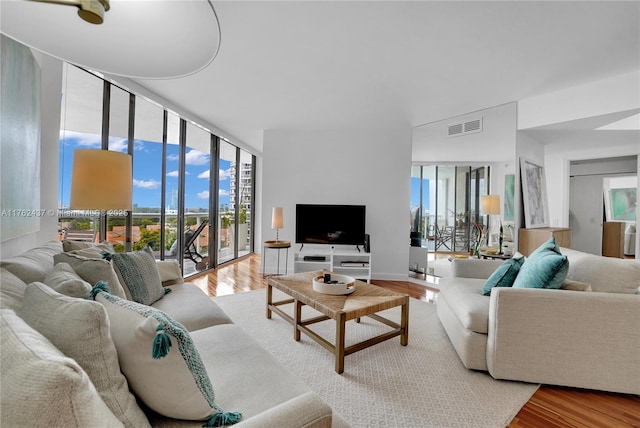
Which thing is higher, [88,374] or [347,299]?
[88,374]

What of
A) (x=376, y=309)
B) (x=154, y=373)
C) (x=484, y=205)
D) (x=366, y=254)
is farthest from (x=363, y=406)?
(x=484, y=205)

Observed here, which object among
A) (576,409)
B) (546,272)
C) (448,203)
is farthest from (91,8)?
(448,203)

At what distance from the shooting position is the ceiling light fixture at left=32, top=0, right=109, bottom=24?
70 centimetres

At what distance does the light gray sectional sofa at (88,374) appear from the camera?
0.53 metres

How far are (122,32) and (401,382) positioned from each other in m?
2.28

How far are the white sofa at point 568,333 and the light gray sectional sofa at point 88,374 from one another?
145 cm

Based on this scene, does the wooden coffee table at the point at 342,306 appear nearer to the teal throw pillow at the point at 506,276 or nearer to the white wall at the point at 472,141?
the teal throw pillow at the point at 506,276

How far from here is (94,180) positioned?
77.4 inches

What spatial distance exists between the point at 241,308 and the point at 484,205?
3953 millimetres

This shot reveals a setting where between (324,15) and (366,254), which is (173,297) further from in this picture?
(366,254)

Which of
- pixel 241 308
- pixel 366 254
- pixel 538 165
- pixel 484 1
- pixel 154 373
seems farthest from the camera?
pixel 366 254

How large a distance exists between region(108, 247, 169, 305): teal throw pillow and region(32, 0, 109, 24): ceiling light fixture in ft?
4.95

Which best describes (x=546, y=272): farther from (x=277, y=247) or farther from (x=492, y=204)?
(x=277, y=247)

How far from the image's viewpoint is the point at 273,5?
2033 millimetres
